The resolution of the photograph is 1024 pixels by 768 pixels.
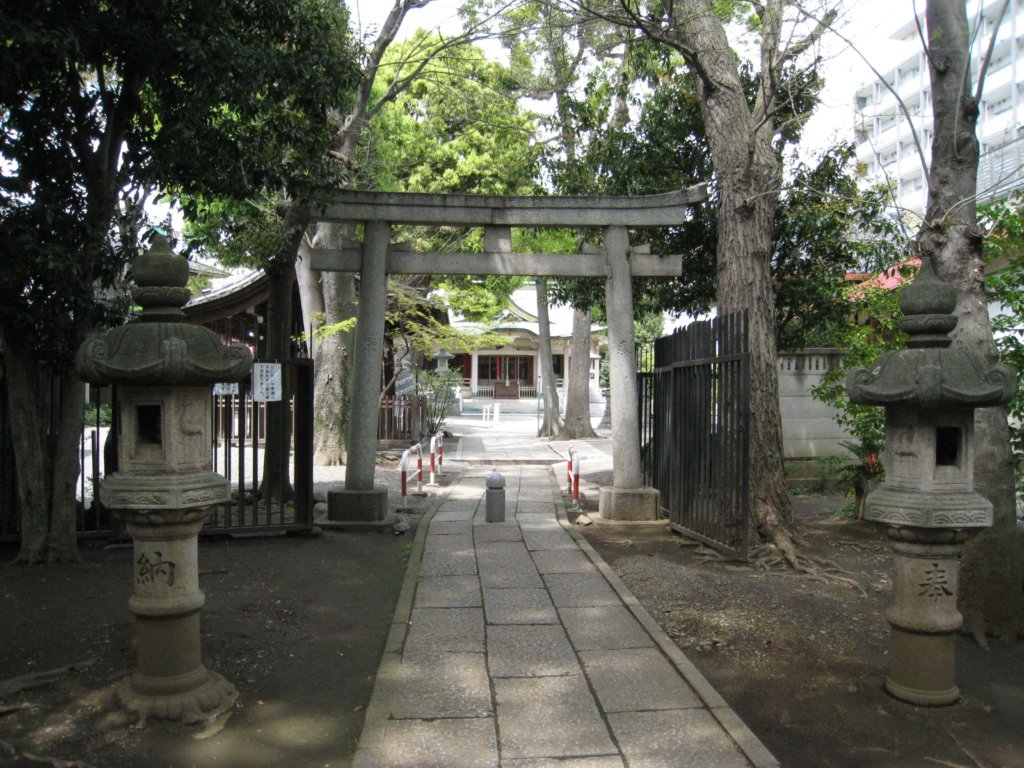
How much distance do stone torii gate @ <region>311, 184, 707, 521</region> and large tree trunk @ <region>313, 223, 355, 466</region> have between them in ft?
19.5

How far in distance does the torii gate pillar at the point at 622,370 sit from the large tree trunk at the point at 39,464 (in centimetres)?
577

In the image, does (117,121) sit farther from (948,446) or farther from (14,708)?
(948,446)

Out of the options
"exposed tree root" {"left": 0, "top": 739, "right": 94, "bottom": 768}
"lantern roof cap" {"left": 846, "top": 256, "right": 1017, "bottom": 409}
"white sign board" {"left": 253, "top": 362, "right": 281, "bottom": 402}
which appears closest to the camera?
"exposed tree root" {"left": 0, "top": 739, "right": 94, "bottom": 768}

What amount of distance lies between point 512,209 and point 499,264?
68cm

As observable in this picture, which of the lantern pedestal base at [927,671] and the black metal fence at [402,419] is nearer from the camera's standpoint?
the lantern pedestal base at [927,671]

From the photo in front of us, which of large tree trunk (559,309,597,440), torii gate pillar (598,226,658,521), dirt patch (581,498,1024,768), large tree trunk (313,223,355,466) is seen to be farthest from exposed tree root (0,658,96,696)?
large tree trunk (559,309,597,440)

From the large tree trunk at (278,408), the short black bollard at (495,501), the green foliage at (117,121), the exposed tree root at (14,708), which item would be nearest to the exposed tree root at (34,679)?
the exposed tree root at (14,708)

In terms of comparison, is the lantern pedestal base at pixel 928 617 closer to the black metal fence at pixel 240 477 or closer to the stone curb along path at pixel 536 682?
the stone curb along path at pixel 536 682

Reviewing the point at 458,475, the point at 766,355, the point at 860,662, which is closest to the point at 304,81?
the point at 766,355

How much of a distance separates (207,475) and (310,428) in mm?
4180

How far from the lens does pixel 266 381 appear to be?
8.56 meters

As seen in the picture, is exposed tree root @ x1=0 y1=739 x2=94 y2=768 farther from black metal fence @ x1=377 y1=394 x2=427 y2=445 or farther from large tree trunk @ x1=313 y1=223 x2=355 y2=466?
black metal fence @ x1=377 y1=394 x2=427 y2=445

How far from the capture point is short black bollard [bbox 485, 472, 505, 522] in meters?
9.63

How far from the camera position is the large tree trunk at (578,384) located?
2258cm
